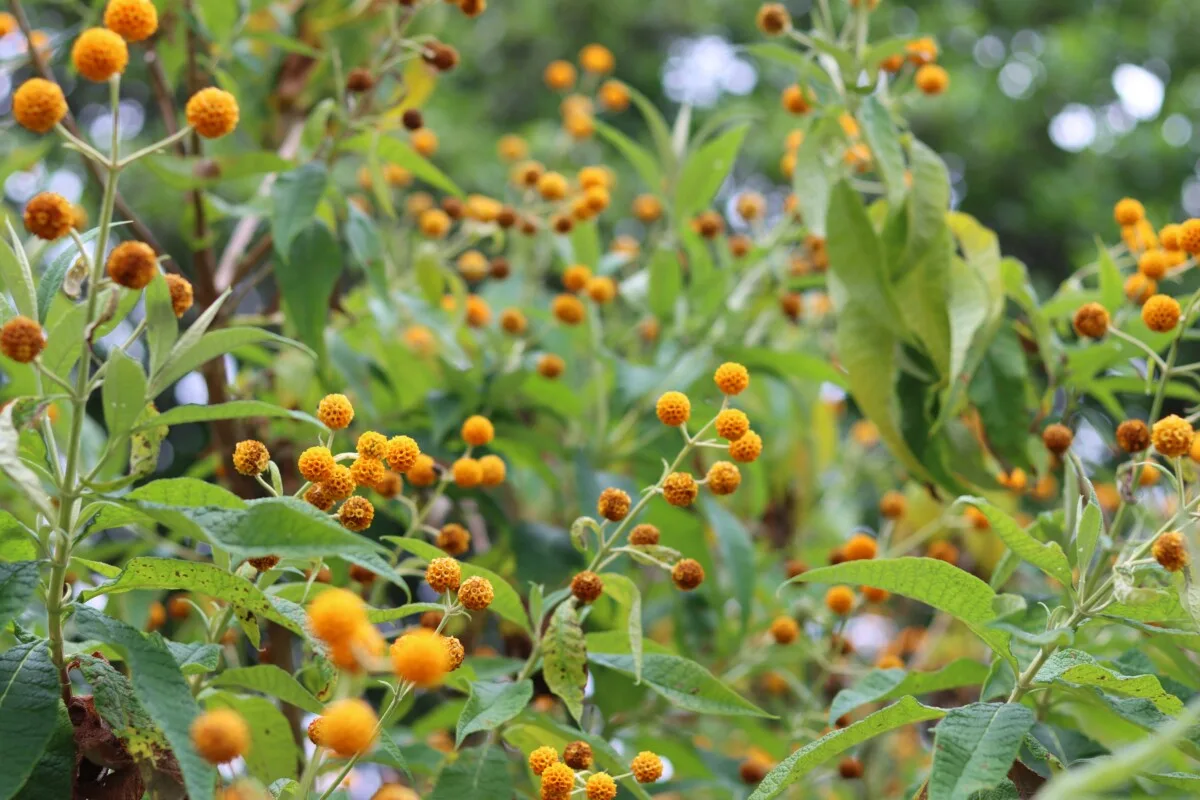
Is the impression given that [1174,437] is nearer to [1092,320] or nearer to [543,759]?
[1092,320]

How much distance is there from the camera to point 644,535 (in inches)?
52.7

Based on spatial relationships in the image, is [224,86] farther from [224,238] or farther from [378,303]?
[224,238]

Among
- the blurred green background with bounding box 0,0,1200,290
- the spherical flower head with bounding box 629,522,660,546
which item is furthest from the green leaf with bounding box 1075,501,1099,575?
the blurred green background with bounding box 0,0,1200,290

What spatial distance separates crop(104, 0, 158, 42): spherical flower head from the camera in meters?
1.03

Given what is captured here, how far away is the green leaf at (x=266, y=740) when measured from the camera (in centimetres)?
129

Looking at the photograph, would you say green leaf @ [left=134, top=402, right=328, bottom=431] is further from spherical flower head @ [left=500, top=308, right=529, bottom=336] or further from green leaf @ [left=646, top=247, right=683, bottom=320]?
Result: green leaf @ [left=646, top=247, right=683, bottom=320]

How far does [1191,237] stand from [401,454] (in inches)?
41.3

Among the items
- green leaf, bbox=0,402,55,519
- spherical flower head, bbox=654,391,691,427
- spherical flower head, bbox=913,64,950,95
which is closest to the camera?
green leaf, bbox=0,402,55,519

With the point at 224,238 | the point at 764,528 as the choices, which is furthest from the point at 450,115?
the point at 764,528

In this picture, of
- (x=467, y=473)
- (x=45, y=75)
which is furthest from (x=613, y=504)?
(x=45, y=75)

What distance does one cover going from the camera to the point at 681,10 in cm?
673

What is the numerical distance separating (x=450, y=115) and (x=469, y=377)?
367 centimetres

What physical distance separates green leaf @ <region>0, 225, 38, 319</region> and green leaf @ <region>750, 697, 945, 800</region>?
835 millimetres

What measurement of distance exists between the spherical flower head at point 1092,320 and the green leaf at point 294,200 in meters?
1.11
